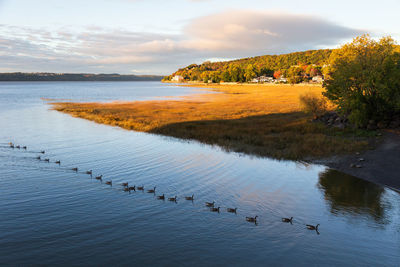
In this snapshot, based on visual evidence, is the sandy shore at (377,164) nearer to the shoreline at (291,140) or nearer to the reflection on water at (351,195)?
the shoreline at (291,140)

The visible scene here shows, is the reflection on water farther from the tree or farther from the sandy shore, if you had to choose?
the tree

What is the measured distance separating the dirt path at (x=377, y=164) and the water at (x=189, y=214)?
57.1 inches

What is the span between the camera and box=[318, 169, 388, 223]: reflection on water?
18416 mm

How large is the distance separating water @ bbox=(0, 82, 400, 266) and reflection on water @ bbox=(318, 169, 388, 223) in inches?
2.9

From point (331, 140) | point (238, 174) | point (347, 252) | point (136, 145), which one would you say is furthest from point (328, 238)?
point (136, 145)

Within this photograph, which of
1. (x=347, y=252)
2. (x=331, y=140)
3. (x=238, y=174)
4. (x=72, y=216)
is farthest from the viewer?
(x=331, y=140)

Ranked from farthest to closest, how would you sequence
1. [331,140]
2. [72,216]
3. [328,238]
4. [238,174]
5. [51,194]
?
1. [331,140]
2. [238,174]
3. [51,194]
4. [72,216]
5. [328,238]

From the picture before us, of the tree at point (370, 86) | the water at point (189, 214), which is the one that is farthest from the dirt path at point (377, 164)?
the tree at point (370, 86)

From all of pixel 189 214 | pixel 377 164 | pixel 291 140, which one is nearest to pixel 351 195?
pixel 377 164

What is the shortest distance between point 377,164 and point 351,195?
26.5 feet

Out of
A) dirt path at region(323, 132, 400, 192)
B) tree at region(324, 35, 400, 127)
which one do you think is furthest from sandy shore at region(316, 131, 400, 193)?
tree at region(324, 35, 400, 127)

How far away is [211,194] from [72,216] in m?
8.79

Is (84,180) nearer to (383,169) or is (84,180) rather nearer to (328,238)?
(328,238)

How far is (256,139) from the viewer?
121 feet
